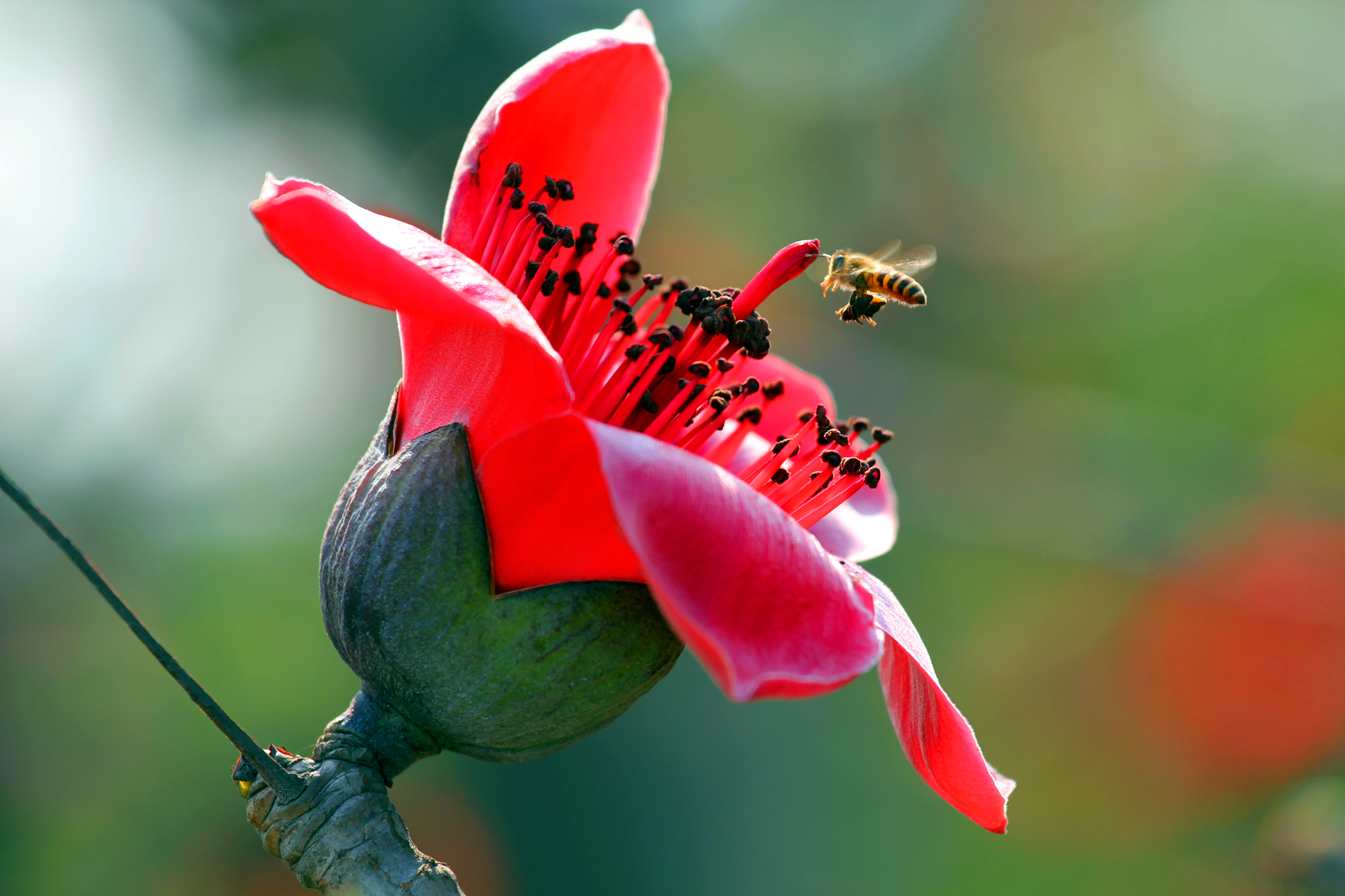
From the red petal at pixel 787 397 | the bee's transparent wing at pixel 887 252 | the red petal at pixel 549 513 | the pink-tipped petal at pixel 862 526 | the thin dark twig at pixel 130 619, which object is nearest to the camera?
the thin dark twig at pixel 130 619

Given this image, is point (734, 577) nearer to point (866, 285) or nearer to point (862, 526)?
point (862, 526)

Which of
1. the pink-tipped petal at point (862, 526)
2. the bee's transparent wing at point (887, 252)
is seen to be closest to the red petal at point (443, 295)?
the pink-tipped petal at point (862, 526)

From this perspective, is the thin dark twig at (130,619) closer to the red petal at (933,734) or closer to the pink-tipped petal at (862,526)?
the red petal at (933,734)

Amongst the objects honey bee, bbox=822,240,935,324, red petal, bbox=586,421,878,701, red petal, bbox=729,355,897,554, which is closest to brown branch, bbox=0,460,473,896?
red petal, bbox=586,421,878,701

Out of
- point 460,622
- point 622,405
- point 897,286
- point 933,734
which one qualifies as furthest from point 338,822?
point 897,286

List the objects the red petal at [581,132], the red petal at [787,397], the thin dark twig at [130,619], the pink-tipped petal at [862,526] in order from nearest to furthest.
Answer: the thin dark twig at [130,619], the red petal at [581,132], the pink-tipped petal at [862,526], the red petal at [787,397]

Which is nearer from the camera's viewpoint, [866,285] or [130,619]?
[130,619]
